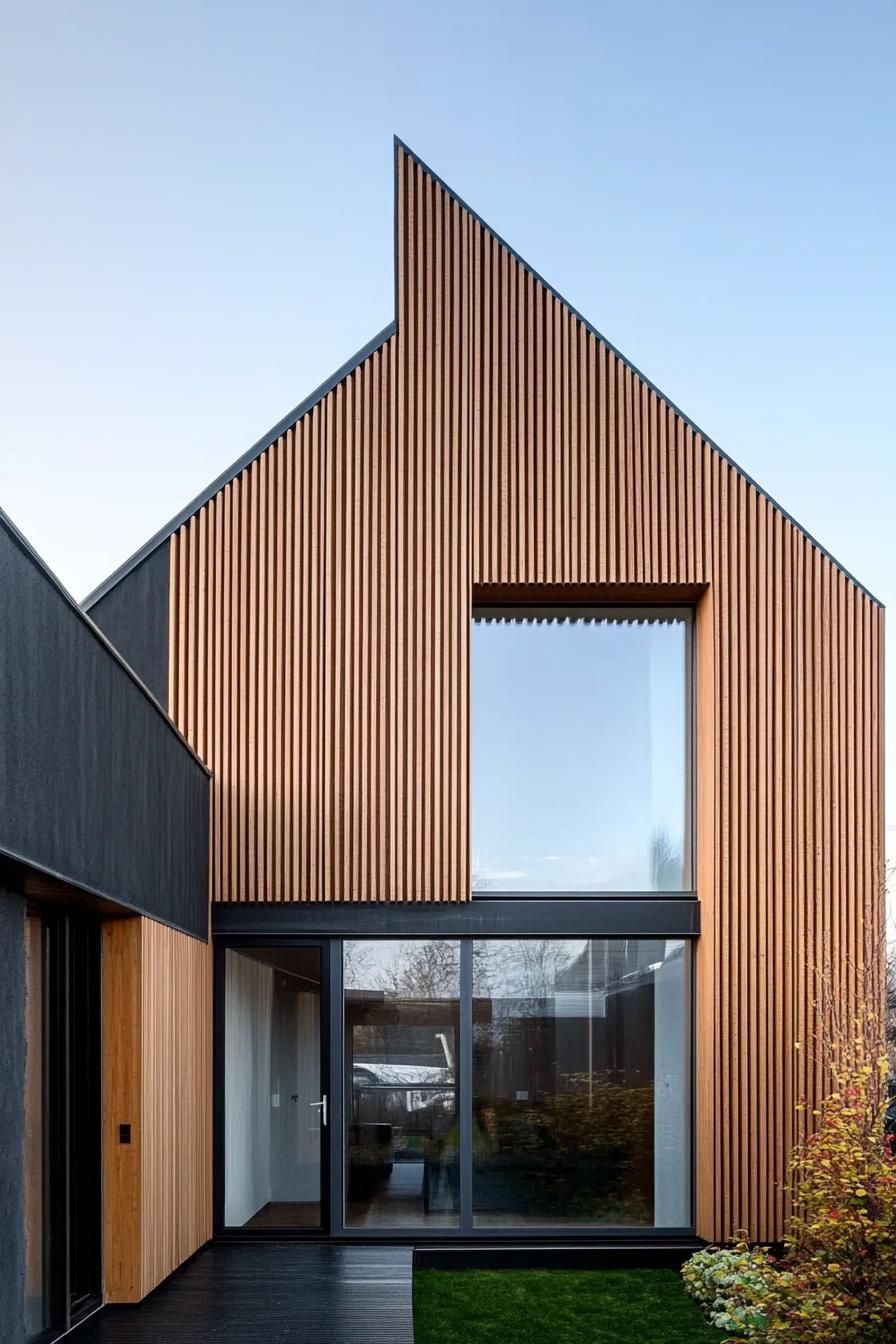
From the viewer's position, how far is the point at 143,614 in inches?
374

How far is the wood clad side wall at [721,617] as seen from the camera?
30.0ft

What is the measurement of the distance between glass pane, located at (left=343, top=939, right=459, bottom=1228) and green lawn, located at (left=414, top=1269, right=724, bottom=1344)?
587mm

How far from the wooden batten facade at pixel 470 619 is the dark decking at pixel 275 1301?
1586 mm

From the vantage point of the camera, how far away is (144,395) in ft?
56.3

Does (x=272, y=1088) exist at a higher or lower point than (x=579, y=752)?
lower

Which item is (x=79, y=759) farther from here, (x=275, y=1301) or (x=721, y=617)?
(x=721, y=617)

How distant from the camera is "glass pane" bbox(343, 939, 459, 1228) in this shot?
9109 mm

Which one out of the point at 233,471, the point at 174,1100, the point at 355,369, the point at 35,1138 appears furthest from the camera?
the point at 355,369

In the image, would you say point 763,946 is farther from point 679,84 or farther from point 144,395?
point 144,395

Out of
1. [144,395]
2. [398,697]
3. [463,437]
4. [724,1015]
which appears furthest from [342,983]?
[144,395]

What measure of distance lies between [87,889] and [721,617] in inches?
219

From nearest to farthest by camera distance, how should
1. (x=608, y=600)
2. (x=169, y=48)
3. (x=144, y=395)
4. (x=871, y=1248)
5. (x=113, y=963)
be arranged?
→ (x=871, y=1248) < (x=113, y=963) < (x=608, y=600) < (x=169, y=48) < (x=144, y=395)

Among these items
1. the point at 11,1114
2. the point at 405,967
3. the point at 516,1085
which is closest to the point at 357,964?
the point at 405,967

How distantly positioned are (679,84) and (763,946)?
26.3 ft
